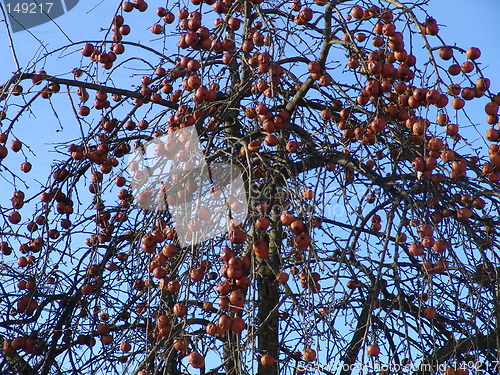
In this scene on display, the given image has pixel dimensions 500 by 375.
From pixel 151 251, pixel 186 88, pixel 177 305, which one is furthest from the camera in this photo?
pixel 186 88

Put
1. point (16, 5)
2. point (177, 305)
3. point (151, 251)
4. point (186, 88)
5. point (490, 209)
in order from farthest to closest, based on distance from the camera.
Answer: point (16, 5) → point (490, 209) → point (186, 88) → point (151, 251) → point (177, 305)

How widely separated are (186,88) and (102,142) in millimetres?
717

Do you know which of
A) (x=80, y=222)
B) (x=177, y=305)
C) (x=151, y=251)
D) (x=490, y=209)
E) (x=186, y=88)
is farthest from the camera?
(x=80, y=222)

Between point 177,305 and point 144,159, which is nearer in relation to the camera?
point 177,305

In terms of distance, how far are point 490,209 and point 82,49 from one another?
2348 millimetres

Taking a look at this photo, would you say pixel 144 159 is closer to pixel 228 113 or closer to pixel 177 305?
pixel 228 113

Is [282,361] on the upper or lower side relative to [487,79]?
lower

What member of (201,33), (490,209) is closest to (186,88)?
(201,33)

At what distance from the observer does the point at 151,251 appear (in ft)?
10.0

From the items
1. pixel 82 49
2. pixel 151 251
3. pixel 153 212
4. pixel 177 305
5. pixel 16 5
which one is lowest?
pixel 177 305

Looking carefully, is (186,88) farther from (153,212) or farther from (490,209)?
(490,209)

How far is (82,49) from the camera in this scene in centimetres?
401

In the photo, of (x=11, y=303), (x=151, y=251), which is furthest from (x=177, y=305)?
(x=11, y=303)

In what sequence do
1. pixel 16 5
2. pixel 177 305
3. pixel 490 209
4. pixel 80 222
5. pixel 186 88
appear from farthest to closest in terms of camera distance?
pixel 16 5
pixel 80 222
pixel 490 209
pixel 186 88
pixel 177 305
